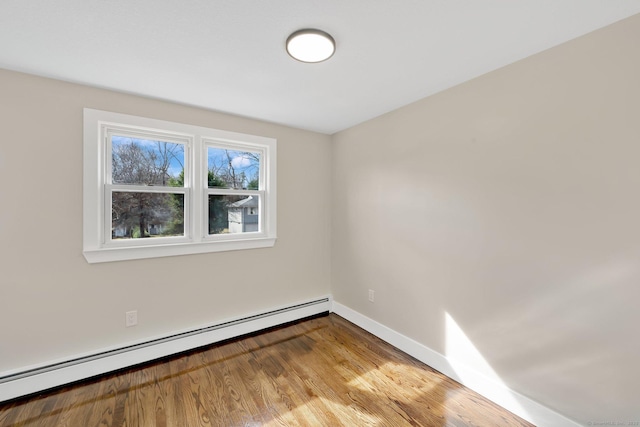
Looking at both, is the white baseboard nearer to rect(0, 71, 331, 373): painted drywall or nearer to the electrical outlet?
rect(0, 71, 331, 373): painted drywall

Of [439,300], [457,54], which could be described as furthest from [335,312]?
[457,54]

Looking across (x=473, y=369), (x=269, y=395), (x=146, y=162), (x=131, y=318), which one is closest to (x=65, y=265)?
(x=131, y=318)

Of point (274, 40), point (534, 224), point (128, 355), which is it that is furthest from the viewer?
point (128, 355)

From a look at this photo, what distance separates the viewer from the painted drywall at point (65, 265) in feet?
6.08

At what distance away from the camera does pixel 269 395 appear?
1919 millimetres

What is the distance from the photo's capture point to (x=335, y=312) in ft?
11.1

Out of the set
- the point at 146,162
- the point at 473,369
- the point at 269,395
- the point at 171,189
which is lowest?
the point at 269,395

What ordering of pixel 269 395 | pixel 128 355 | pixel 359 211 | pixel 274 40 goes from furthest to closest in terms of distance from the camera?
pixel 359 211
pixel 128 355
pixel 269 395
pixel 274 40

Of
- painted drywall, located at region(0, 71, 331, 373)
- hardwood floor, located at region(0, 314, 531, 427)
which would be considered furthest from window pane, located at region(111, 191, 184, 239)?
hardwood floor, located at region(0, 314, 531, 427)

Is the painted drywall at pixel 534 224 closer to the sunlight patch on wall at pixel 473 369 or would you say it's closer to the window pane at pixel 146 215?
the sunlight patch on wall at pixel 473 369

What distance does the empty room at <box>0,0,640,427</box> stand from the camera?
140 cm

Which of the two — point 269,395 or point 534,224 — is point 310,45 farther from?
point 269,395

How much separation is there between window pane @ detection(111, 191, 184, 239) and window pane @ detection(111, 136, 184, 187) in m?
0.13

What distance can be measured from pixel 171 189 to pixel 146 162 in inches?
12.3
